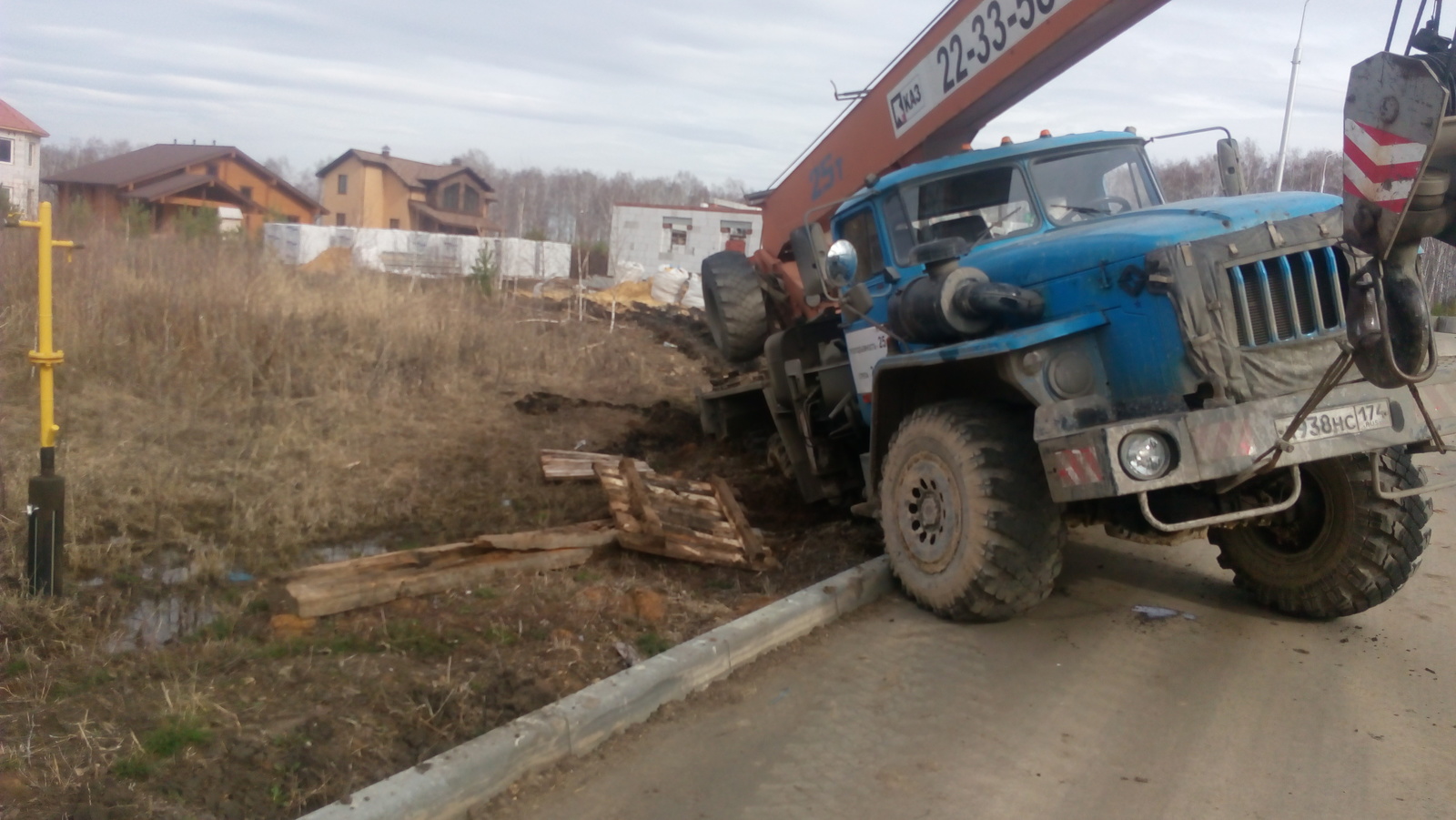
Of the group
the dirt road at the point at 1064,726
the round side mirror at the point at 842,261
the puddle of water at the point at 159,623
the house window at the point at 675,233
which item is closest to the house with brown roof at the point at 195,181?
the house window at the point at 675,233

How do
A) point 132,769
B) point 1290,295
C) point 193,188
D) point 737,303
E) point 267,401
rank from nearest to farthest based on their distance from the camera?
point 132,769 → point 1290,295 → point 737,303 → point 267,401 → point 193,188

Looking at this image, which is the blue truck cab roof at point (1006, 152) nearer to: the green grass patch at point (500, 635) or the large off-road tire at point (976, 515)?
the large off-road tire at point (976, 515)

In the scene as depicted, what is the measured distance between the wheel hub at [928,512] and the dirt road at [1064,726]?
0.36m

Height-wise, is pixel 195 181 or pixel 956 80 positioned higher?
pixel 195 181

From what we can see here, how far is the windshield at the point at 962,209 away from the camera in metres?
6.05

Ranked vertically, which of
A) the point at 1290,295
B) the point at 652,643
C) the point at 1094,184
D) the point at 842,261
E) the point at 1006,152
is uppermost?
the point at 1006,152

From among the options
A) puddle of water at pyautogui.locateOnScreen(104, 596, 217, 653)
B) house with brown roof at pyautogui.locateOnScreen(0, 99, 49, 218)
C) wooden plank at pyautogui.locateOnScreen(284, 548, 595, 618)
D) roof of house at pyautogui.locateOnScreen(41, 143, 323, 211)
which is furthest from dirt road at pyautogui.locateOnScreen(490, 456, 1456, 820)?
roof of house at pyautogui.locateOnScreen(41, 143, 323, 211)

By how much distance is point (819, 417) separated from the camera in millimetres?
7398

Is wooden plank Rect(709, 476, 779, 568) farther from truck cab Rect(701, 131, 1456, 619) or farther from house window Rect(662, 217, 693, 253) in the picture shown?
house window Rect(662, 217, 693, 253)

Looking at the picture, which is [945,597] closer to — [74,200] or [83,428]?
[83,428]

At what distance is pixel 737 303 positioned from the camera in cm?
812

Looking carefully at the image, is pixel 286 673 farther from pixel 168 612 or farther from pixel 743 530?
pixel 743 530

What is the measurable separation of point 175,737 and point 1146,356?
13.4ft

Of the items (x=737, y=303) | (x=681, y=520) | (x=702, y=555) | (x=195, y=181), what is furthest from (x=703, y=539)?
(x=195, y=181)
